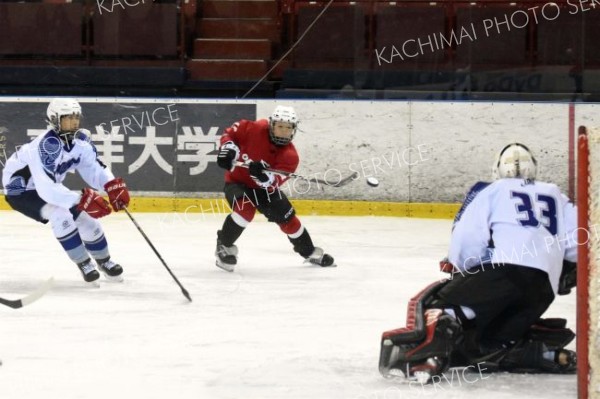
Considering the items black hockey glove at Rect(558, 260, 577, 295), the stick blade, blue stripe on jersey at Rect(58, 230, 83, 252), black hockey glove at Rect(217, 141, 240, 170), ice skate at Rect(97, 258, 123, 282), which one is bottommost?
ice skate at Rect(97, 258, 123, 282)

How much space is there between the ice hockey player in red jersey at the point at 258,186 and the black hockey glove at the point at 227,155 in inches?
0.5

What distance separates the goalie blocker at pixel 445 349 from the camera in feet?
11.5

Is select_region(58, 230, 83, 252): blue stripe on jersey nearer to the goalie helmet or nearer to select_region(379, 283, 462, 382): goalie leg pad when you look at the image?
the goalie helmet

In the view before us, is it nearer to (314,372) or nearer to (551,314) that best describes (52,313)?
(314,372)

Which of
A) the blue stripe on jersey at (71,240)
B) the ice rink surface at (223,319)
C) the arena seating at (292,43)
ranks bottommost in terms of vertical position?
the ice rink surface at (223,319)

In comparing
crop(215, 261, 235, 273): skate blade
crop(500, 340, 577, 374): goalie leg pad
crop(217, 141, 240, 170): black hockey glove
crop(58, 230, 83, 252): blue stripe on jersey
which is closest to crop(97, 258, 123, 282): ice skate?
crop(58, 230, 83, 252): blue stripe on jersey

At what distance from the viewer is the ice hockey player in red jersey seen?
5.89 meters

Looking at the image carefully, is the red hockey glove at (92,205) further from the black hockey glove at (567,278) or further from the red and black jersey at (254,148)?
the black hockey glove at (567,278)

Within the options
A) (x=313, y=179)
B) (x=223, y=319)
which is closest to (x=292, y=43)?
(x=313, y=179)

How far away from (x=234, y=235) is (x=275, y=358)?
2.15 metres

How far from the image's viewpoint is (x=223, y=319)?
458cm

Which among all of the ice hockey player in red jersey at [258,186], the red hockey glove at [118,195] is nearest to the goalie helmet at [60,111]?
the red hockey glove at [118,195]

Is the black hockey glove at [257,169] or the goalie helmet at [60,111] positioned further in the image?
the black hockey glove at [257,169]

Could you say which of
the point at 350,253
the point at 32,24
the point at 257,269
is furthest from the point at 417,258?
the point at 32,24
